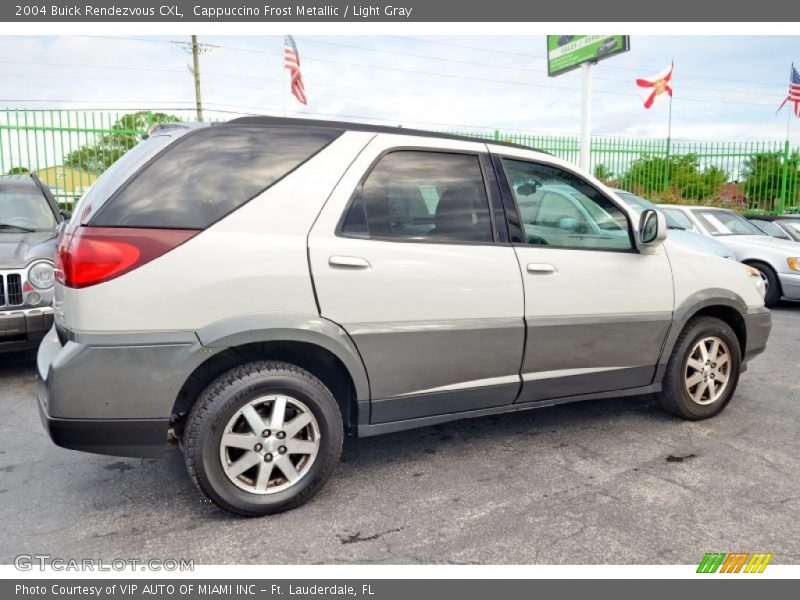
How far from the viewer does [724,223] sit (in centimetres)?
1006

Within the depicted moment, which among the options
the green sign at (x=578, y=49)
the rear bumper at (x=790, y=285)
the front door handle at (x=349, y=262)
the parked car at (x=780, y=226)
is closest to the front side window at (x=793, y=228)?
the parked car at (x=780, y=226)

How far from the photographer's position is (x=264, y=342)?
9.40ft

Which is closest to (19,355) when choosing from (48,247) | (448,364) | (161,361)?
(48,247)

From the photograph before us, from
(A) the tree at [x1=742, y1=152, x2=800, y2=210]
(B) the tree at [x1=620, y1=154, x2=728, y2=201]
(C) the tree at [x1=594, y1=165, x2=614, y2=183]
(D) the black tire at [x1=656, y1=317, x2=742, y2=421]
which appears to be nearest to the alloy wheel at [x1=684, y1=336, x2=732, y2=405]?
(D) the black tire at [x1=656, y1=317, x2=742, y2=421]

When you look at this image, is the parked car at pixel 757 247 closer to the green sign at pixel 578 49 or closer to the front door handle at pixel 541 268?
the green sign at pixel 578 49

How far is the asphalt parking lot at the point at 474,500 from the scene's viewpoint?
2629mm

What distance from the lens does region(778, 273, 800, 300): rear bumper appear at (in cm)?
889

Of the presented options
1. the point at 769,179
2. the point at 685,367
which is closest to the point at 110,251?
the point at 685,367

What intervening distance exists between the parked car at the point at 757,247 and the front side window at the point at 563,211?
5.73 m

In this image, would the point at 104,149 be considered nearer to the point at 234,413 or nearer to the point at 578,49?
the point at 578,49

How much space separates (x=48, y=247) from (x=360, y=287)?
140 inches

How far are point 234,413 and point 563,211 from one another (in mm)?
2178

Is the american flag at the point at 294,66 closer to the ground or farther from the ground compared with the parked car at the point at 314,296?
farther from the ground

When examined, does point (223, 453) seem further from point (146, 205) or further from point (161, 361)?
point (146, 205)
